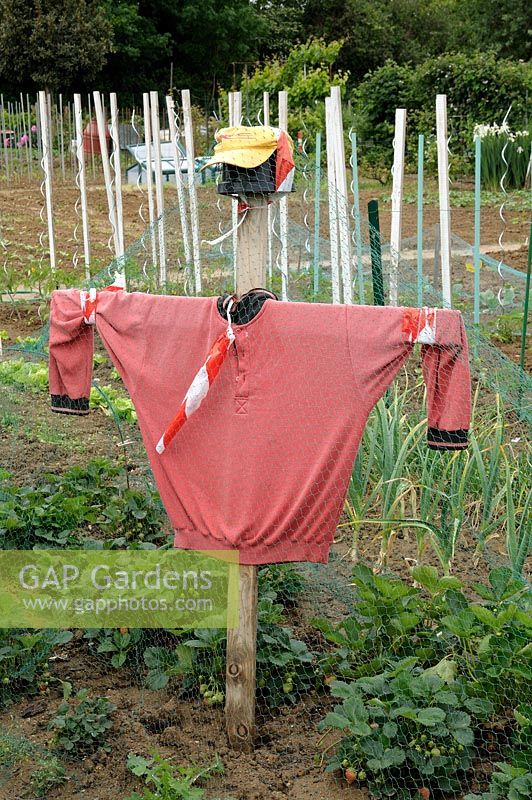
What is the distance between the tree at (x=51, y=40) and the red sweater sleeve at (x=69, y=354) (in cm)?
2134

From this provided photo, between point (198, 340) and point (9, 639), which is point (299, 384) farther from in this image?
point (9, 639)

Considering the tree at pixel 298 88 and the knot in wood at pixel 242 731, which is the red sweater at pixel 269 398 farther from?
the tree at pixel 298 88

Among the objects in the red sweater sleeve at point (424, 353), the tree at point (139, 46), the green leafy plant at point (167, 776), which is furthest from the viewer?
the tree at point (139, 46)

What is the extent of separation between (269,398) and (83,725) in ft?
3.43

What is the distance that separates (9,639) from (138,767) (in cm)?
76

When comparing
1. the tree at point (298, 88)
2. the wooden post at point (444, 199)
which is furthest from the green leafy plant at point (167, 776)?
the tree at point (298, 88)

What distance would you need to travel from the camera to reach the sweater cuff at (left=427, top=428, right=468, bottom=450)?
266cm

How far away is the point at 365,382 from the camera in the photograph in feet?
8.71

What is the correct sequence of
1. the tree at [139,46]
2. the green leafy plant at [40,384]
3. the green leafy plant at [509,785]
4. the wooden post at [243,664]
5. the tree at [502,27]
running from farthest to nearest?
the tree at [502,27], the tree at [139,46], the green leafy plant at [40,384], the wooden post at [243,664], the green leafy plant at [509,785]

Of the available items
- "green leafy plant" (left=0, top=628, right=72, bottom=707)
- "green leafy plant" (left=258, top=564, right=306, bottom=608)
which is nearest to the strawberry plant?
"green leafy plant" (left=258, top=564, right=306, bottom=608)

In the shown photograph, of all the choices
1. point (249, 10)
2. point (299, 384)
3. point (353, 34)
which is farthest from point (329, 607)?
point (353, 34)

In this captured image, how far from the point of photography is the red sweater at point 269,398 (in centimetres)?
263

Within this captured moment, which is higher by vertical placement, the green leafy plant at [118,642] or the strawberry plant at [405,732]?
the strawberry plant at [405,732]

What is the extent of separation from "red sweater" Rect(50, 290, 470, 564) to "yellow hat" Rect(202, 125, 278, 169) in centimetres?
36
